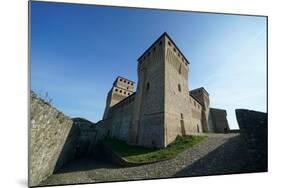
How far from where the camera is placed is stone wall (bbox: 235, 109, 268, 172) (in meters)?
4.54

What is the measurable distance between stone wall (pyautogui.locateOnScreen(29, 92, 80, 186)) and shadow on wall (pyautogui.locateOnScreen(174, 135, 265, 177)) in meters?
2.90

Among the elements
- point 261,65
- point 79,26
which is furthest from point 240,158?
point 79,26

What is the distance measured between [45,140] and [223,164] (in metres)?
4.34

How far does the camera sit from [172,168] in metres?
4.19

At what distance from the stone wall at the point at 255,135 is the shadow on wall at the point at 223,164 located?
0.51ft

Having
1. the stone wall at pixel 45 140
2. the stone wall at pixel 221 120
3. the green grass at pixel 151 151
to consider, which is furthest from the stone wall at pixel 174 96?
the stone wall at pixel 45 140

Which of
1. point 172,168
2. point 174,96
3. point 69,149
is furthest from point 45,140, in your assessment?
point 174,96

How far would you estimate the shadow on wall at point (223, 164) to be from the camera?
420 cm

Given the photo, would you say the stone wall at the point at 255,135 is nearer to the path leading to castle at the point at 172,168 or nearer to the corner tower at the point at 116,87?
the path leading to castle at the point at 172,168

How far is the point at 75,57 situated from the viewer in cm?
384

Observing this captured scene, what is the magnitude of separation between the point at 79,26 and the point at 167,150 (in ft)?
13.7

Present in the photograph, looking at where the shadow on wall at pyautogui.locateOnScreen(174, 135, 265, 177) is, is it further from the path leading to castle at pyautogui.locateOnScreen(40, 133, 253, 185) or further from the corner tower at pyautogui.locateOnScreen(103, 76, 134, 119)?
the corner tower at pyautogui.locateOnScreen(103, 76, 134, 119)

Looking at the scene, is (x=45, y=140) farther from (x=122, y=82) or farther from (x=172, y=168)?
(x=122, y=82)

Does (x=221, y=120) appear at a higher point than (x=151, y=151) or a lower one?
higher
